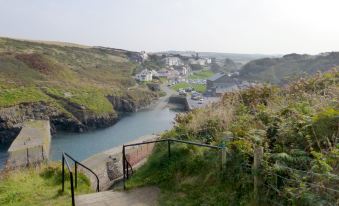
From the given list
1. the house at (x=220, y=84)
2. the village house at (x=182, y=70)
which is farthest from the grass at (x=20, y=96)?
the village house at (x=182, y=70)

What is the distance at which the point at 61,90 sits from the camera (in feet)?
214

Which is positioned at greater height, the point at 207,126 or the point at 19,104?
the point at 207,126

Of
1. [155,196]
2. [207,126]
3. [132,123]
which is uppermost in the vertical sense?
[207,126]

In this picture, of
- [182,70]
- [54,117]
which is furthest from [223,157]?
[182,70]

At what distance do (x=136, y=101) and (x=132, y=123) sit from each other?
15.4 metres

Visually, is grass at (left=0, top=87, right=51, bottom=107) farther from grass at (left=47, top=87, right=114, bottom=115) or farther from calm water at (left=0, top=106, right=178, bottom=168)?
calm water at (left=0, top=106, right=178, bottom=168)

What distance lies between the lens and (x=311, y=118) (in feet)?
17.4

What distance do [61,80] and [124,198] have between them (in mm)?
70123

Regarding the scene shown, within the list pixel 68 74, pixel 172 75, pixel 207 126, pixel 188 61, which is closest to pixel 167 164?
pixel 207 126

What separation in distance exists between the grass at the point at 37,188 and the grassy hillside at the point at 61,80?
48366 mm

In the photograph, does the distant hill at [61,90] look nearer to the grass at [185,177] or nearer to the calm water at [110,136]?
the calm water at [110,136]

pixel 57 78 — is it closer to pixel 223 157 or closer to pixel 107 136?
pixel 107 136

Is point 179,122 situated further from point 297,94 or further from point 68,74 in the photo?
point 68,74

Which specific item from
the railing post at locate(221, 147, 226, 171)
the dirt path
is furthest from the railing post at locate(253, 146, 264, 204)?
the dirt path
